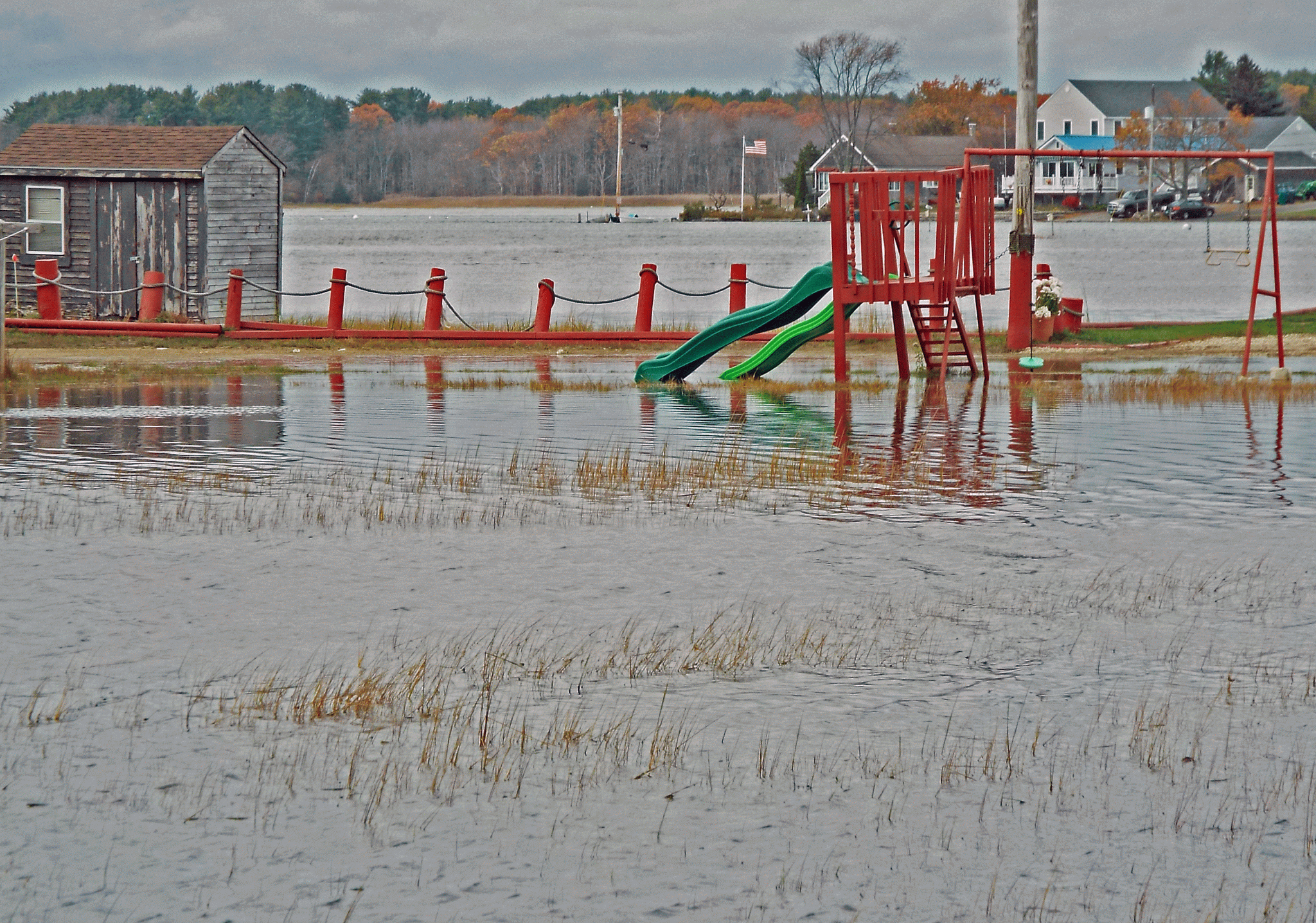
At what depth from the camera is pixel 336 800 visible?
5434 mm

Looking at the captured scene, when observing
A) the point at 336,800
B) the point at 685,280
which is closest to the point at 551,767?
the point at 336,800

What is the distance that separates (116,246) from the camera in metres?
29.9

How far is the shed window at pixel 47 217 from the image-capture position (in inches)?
1179

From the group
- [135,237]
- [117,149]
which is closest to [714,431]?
[135,237]

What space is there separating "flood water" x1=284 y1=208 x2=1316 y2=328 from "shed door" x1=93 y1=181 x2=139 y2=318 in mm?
4764

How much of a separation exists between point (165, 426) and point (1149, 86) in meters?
140

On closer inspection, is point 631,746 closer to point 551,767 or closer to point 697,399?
point 551,767

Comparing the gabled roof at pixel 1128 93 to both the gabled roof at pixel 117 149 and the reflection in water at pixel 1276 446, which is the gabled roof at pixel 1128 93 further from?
the reflection in water at pixel 1276 446

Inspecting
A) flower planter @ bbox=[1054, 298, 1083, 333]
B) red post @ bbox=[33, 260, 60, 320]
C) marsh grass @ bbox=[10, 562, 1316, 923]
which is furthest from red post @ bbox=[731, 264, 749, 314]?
marsh grass @ bbox=[10, 562, 1316, 923]

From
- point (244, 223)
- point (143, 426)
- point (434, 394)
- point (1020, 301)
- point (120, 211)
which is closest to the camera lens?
point (143, 426)

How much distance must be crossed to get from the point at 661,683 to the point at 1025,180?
17.9 meters

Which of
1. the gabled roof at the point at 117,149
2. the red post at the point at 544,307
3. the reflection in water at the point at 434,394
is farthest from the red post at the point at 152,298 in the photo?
the red post at the point at 544,307

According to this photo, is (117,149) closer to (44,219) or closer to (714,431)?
(44,219)

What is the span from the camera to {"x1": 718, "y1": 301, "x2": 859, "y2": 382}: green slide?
781 inches
